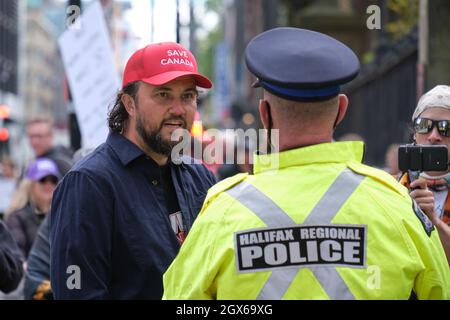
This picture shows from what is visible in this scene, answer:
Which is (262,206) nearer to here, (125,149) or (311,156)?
A: (311,156)

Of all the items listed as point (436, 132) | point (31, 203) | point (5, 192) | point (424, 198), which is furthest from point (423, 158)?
point (5, 192)

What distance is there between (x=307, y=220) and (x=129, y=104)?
178 cm

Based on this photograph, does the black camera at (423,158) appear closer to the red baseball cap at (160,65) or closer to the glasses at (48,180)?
the red baseball cap at (160,65)

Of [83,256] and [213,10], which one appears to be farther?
[213,10]

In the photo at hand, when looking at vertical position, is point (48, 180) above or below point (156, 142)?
below

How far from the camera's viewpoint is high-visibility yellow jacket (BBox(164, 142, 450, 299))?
2.85 meters

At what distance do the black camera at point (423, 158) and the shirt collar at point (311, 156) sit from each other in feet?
2.93

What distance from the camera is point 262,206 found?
2904 millimetres

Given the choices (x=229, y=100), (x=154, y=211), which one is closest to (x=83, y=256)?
(x=154, y=211)

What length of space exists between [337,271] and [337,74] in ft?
2.02

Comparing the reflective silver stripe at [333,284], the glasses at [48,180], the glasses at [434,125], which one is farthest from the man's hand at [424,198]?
the glasses at [48,180]

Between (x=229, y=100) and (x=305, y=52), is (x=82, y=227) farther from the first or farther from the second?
(x=229, y=100)

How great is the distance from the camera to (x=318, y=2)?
22.4 metres

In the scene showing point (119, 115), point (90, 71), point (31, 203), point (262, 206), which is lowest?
point (31, 203)
